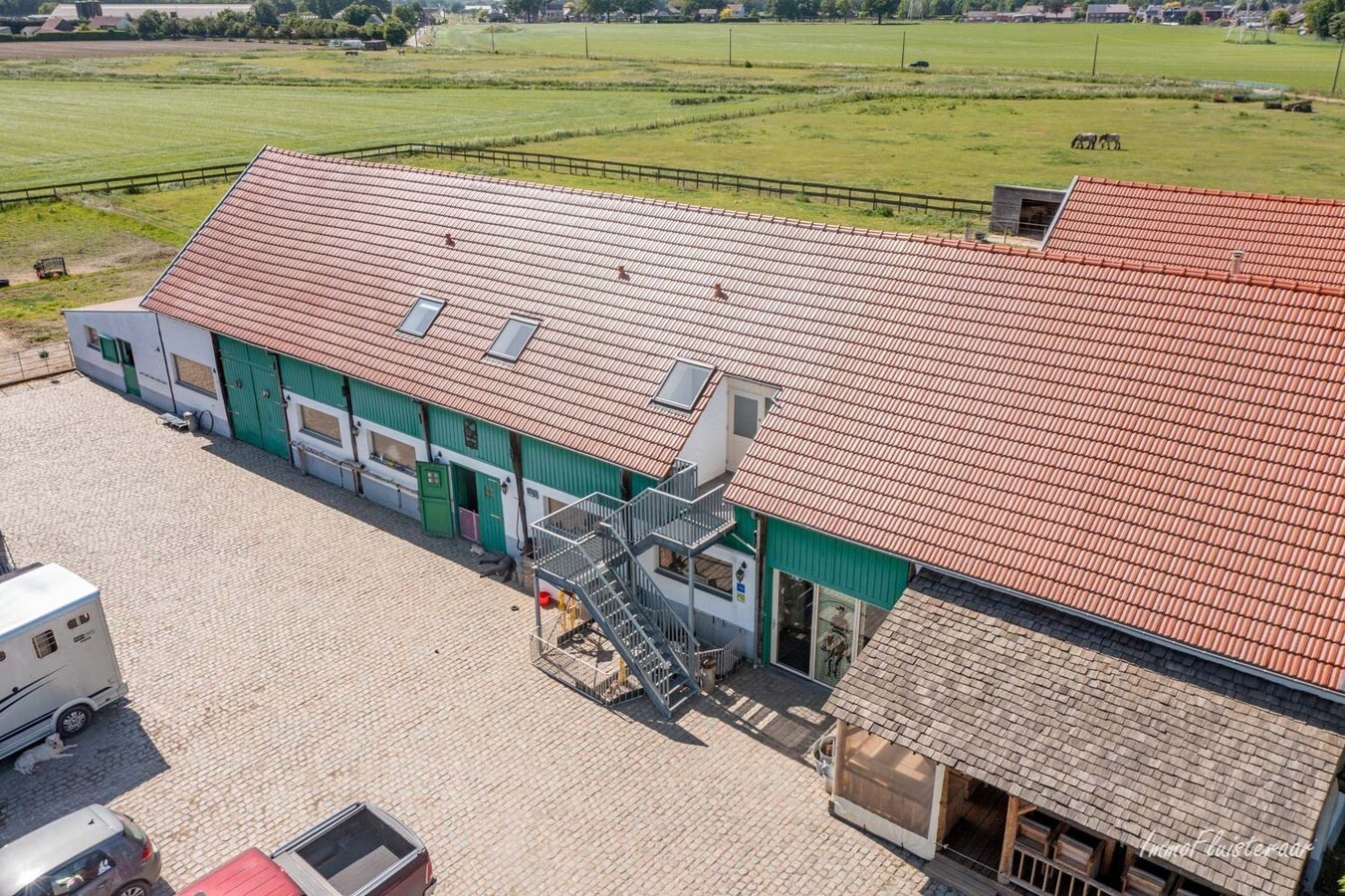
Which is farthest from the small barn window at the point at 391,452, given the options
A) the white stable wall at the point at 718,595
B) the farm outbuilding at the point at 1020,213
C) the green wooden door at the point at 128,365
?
the farm outbuilding at the point at 1020,213


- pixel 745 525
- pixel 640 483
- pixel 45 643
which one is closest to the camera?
pixel 45 643

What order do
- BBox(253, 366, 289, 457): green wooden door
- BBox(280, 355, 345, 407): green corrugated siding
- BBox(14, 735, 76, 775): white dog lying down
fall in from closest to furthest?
BBox(14, 735, 76, 775): white dog lying down → BBox(280, 355, 345, 407): green corrugated siding → BBox(253, 366, 289, 457): green wooden door

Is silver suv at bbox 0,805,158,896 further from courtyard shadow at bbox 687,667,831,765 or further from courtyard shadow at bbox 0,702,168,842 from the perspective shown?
courtyard shadow at bbox 687,667,831,765

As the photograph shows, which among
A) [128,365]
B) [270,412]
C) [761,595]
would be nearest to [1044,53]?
[128,365]

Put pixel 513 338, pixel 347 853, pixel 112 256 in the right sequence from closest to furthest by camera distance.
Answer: pixel 347 853
pixel 513 338
pixel 112 256

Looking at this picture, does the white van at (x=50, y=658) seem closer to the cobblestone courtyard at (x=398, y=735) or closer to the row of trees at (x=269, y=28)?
the cobblestone courtyard at (x=398, y=735)

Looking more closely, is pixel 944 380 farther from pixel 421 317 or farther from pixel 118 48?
pixel 118 48

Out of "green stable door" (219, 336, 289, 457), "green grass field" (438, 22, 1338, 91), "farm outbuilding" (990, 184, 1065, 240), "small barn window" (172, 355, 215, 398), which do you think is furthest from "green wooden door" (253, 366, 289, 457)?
"green grass field" (438, 22, 1338, 91)
